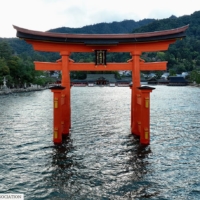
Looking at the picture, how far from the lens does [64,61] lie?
1694 cm

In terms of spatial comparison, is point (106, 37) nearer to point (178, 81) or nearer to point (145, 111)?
point (145, 111)

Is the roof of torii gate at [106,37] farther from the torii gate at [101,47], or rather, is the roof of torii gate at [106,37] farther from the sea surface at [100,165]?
the sea surface at [100,165]

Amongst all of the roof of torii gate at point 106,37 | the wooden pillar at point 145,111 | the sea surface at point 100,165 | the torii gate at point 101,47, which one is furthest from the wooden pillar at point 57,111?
the wooden pillar at point 145,111

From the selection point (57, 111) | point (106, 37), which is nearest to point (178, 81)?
point (106, 37)

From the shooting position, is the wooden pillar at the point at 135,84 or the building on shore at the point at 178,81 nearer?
the wooden pillar at the point at 135,84

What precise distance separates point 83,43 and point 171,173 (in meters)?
9.41

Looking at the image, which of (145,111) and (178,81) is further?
(178,81)

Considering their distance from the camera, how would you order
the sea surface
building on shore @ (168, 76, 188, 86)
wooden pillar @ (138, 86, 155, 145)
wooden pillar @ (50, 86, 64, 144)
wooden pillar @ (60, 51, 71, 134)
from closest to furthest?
the sea surface
wooden pillar @ (138, 86, 155, 145)
wooden pillar @ (50, 86, 64, 144)
wooden pillar @ (60, 51, 71, 134)
building on shore @ (168, 76, 188, 86)

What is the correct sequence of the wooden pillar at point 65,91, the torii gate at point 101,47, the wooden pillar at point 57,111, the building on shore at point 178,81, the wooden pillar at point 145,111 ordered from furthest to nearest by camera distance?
the building on shore at point 178,81 < the wooden pillar at point 65,91 < the torii gate at point 101,47 < the wooden pillar at point 57,111 < the wooden pillar at point 145,111

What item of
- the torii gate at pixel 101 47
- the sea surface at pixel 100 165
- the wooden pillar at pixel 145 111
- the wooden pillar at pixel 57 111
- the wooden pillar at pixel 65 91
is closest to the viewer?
the sea surface at pixel 100 165

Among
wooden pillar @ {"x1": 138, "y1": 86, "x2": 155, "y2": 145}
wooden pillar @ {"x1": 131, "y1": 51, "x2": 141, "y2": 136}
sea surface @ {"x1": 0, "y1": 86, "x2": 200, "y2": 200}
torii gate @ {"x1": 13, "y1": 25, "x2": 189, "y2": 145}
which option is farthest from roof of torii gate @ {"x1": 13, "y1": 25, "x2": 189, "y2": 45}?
sea surface @ {"x1": 0, "y1": 86, "x2": 200, "y2": 200}

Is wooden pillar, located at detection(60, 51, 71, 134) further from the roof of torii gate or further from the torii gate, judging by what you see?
the roof of torii gate

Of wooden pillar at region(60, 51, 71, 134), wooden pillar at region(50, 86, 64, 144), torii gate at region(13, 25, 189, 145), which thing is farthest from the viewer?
wooden pillar at region(60, 51, 71, 134)

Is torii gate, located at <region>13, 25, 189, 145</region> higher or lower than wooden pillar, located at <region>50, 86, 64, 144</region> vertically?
higher
